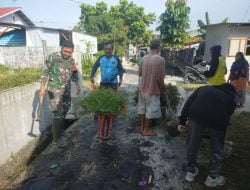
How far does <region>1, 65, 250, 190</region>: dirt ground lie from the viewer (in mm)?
3475

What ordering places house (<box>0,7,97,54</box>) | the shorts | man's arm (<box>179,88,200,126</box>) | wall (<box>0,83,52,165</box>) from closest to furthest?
man's arm (<box>179,88,200,126</box>)
wall (<box>0,83,52,165</box>)
the shorts
house (<box>0,7,97,54</box>)

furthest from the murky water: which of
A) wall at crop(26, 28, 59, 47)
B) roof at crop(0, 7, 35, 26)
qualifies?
roof at crop(0, 7, 35, 26)

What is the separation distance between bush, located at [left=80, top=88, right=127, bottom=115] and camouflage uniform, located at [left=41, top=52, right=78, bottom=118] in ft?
1.59

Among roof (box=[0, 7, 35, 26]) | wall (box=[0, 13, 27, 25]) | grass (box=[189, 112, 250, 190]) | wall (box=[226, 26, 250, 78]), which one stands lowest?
grass (box=[189, 112, 250, 190])

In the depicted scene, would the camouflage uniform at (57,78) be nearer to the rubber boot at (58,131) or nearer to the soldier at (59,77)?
the soldier at (59,77)

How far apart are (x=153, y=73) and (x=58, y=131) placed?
2.22 metres

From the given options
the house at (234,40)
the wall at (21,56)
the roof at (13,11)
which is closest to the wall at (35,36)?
the roof at (13,11)

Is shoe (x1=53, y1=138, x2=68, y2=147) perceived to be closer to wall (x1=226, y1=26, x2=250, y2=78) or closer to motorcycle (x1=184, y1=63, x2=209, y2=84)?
motorcycle (x1=184, y1=63, x2=209, y2=84)

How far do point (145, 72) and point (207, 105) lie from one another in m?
2.05

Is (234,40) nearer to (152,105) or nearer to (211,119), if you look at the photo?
(152,105)

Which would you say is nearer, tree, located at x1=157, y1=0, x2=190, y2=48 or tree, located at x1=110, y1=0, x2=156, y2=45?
tree, located at x1=157, y1=0, x2=190, y2=48

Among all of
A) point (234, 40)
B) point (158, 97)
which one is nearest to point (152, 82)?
point (158, 97)

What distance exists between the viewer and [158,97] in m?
5.09

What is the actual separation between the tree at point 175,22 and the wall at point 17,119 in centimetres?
1859
